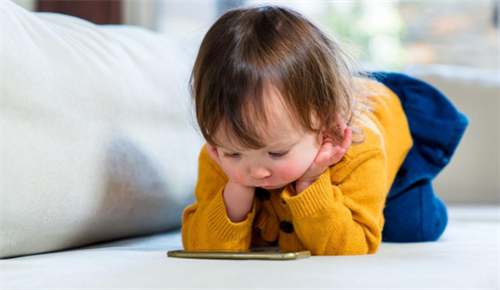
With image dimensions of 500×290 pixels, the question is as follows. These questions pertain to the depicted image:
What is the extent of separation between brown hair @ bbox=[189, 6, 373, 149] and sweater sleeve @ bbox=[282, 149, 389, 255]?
0.09 meters

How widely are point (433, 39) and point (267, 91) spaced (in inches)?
95.4

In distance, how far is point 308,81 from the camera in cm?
94

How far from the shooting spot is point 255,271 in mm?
770

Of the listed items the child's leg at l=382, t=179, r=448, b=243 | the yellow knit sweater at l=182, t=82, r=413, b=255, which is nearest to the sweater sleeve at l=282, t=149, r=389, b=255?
the yellow knit sweater at l=182, t=82, r=413, b=255

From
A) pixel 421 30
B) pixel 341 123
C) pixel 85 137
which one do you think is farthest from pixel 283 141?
pixel 421 30

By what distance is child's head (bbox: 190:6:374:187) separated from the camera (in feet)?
2.92

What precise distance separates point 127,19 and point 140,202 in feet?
5.11

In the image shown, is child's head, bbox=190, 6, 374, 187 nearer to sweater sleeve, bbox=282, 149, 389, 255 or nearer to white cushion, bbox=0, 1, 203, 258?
sweater sleeve, bbox=282, 149, 389, 255

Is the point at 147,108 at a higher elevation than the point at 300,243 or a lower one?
higher

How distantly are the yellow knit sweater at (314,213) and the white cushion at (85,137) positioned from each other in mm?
149

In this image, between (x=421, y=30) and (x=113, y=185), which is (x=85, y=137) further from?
(x=421, y=30)

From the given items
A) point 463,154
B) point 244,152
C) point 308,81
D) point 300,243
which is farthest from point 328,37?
point 463,154

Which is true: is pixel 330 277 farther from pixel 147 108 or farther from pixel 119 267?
pixel 147 108

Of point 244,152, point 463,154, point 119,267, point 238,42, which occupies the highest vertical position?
point 238,42
